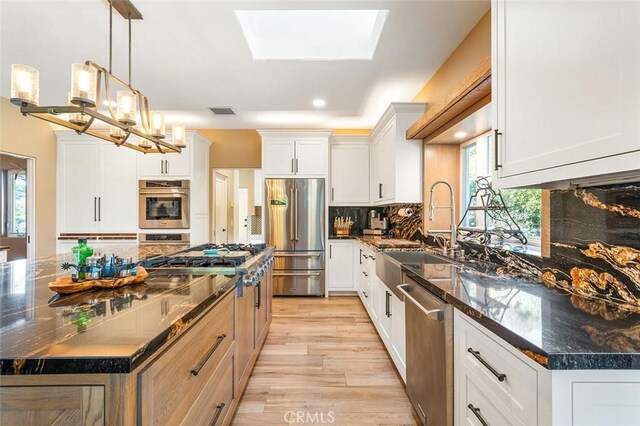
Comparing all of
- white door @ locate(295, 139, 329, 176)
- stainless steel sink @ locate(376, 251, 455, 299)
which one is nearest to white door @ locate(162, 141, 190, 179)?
white door @ locate(295, 139, 329, 176)

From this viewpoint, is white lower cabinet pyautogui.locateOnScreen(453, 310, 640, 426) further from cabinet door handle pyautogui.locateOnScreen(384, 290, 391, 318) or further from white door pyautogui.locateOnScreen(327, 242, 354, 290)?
white door pyautogui.locateOnScreen(327, 242, 354, 290)

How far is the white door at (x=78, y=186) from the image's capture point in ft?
14.7

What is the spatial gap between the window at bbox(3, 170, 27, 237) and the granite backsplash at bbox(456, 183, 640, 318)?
20.3 feet

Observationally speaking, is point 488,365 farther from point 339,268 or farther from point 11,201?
point 11,201

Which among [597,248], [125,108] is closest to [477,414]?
[597,248]

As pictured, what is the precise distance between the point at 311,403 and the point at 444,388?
1.06 metres

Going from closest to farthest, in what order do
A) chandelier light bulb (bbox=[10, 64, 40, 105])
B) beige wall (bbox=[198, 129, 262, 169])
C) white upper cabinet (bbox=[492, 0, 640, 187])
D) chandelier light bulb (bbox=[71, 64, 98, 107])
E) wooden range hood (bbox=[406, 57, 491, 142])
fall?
white upper cabinet (bbox=[492, 0, 640, 187])
chandelier light bulb (bbox=[10, 64, 40, 105])
chandelier light bulb (bbox=[71, 64, 98, 107])
wooden range hood (bbox=[406, 57, 491, 142])
beige wall (bbox=[198, 129, 262, 169])

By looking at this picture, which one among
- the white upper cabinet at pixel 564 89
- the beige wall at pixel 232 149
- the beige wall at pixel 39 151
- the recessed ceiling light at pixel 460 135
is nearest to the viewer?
the white upper cabinet at pixel 564 89

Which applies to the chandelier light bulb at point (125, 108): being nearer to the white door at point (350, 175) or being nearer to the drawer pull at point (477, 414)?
the drawer pull at point (477, 414)

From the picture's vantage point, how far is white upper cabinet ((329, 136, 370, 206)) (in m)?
4.86

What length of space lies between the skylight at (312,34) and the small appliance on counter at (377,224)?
243 cm

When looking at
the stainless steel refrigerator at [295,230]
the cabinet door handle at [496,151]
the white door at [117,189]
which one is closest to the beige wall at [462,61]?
the cabinet door handle at [496,151]

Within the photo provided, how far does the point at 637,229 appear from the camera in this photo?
111 centimetres

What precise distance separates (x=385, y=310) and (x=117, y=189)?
13.7ft
